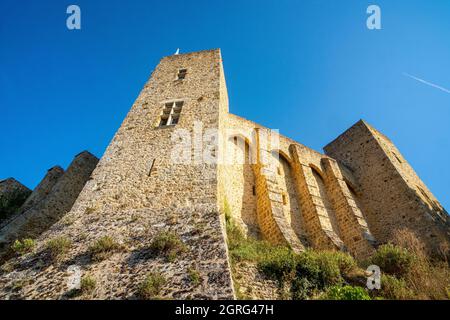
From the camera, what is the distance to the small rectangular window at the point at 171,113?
10.0 meters

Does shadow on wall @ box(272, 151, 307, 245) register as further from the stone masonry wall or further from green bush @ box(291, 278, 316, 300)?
the stone masonry wall

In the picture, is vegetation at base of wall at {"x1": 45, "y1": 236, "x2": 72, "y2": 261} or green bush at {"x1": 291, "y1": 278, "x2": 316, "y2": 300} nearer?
vegetation at base of wall at {"x1": 45, "y1": 236, "x2": 72, "y2": 261}

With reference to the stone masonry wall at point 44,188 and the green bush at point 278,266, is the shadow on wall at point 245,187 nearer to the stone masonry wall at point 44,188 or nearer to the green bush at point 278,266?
the green bush at point 278,266

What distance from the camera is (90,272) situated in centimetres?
531

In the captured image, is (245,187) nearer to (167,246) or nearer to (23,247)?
(167,246)

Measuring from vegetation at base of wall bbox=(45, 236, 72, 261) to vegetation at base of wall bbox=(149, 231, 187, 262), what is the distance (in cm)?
190

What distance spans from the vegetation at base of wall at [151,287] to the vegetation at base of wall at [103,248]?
1.29 metres

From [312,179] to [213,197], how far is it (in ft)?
27.7

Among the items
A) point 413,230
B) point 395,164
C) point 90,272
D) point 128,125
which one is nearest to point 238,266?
point 90,272

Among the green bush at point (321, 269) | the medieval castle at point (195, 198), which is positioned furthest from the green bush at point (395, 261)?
the medieval castle at point (195, 198)

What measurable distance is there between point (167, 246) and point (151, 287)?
3.92 ft

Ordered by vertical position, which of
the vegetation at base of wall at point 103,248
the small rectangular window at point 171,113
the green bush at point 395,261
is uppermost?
the small rectangular window at point 171,113

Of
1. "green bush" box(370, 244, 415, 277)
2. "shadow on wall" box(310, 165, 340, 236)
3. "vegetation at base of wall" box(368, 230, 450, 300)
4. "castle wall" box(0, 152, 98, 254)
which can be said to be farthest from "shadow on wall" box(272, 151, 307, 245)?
"castle wall" box(0, 152, 98, 254)

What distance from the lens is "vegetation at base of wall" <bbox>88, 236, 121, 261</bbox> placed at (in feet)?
18.6
